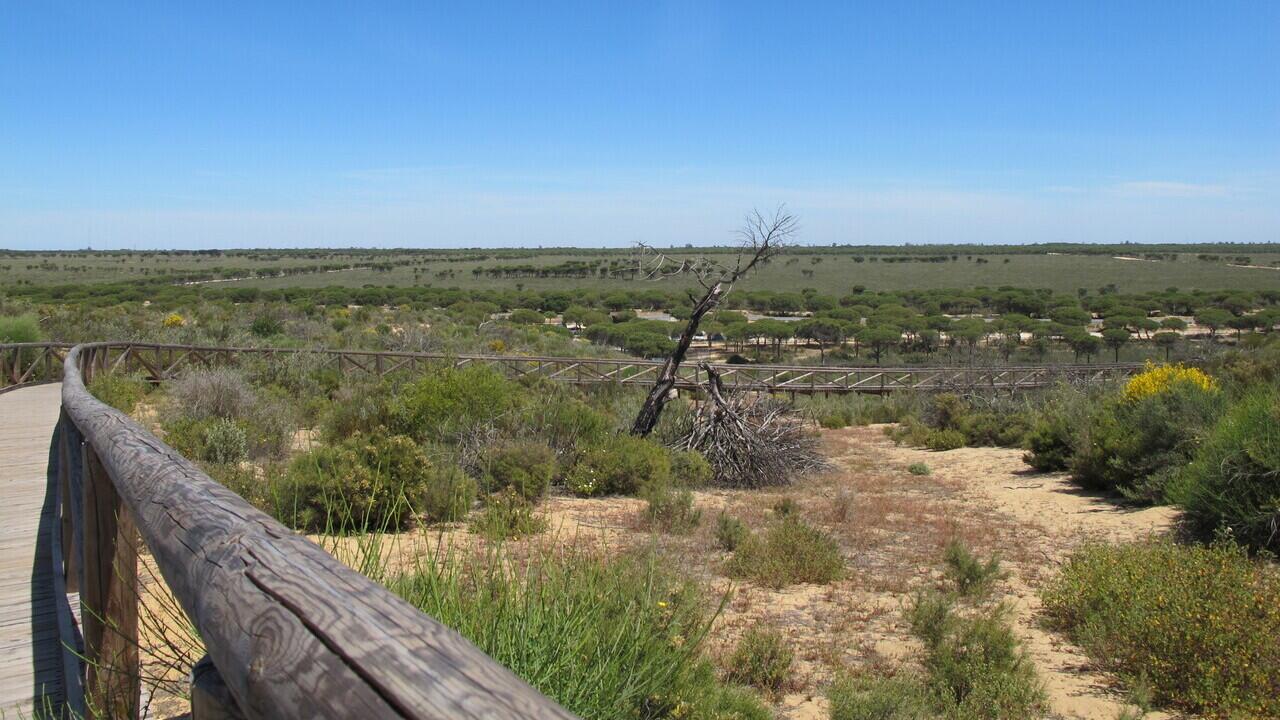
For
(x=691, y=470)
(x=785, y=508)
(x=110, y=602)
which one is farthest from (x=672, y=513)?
(x=110, y=602)

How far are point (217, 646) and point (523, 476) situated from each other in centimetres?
1044

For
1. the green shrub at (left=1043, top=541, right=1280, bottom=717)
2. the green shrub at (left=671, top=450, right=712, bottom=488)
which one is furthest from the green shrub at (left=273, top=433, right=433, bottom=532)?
the green shrub at (left=1043, top=541, right=1280, bottom=717)

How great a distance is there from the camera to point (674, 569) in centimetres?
654

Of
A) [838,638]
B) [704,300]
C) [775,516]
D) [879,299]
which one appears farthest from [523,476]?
[879,299]

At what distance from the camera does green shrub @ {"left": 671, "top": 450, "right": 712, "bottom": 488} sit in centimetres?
1462

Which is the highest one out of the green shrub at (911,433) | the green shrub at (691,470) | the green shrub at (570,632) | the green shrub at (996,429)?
the green shrub at (570,632)

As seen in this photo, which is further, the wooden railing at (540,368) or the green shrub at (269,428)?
the wooden railing at (540,368)

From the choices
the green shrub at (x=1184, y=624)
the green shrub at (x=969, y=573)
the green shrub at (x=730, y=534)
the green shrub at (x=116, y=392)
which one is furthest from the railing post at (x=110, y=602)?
the green shrub at (x=116, y=392)

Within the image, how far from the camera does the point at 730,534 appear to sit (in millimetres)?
10055

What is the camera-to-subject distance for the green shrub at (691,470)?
14617 mm

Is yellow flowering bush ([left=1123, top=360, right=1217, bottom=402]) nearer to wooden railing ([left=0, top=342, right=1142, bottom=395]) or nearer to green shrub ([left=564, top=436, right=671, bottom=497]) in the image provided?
wooden railing ([left=0, top=342, right=1142, bottom=395])

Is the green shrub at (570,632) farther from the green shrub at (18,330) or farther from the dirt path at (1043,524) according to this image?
the green shrub at (18,330)

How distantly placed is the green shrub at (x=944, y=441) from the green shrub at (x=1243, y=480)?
9918mm

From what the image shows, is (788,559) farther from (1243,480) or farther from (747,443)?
(747,443)
